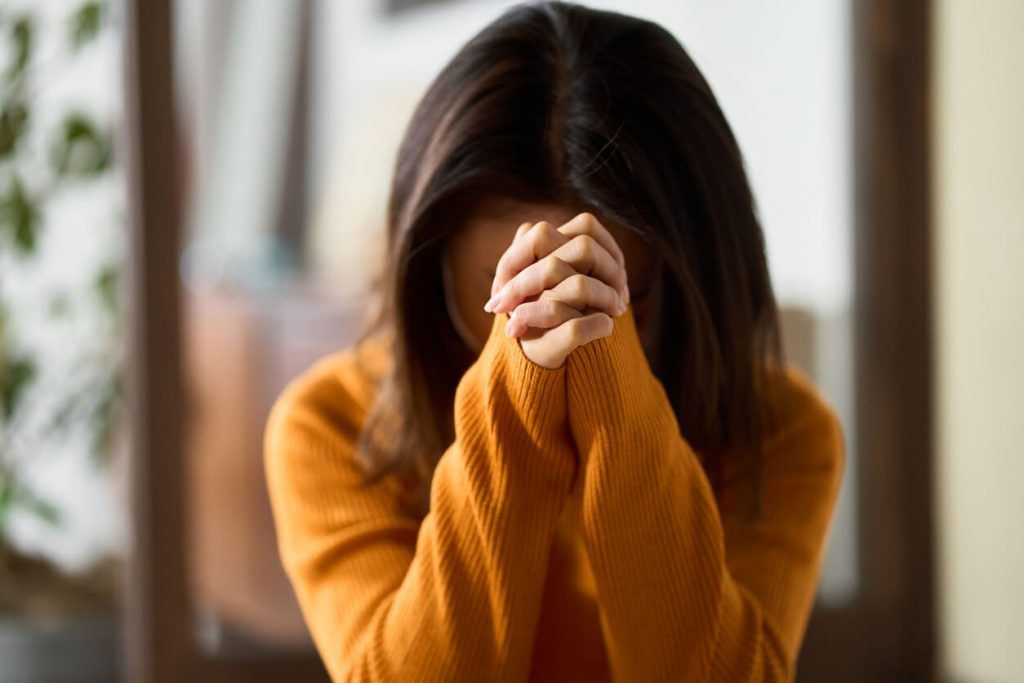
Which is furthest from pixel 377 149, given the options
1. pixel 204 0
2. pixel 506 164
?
pixel 506 164

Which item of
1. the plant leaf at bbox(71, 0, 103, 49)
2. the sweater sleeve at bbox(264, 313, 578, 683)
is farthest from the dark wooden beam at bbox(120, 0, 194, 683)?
the sweater sleeve at bbox(264, 313, 578, 683)

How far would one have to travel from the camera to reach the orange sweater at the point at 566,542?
0.66m

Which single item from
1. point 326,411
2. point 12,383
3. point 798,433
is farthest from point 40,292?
point 798,433

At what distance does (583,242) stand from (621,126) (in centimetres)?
11

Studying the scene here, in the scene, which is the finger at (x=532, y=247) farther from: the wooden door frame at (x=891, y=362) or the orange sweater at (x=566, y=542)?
the wooden door frame at (x=891, y=362)

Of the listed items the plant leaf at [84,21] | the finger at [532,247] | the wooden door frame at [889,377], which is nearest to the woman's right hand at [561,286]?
the finger at [532,247]

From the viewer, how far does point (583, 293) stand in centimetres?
59

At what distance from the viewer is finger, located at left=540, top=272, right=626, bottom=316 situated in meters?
0.59

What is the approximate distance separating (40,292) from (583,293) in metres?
1.52

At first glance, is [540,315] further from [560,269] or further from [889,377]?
[889,377]

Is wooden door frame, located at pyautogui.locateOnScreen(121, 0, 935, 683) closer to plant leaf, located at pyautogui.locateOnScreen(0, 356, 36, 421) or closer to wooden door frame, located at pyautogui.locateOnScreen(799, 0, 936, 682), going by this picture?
wooden door frame, located at pyautogui.locateOnScreen(799, 0, 936, 682)

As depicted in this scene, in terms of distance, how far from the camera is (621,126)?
68 cm

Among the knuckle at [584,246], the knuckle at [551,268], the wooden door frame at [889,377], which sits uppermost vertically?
the knuckle at [584,246]

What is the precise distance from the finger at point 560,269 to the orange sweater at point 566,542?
4 cm
